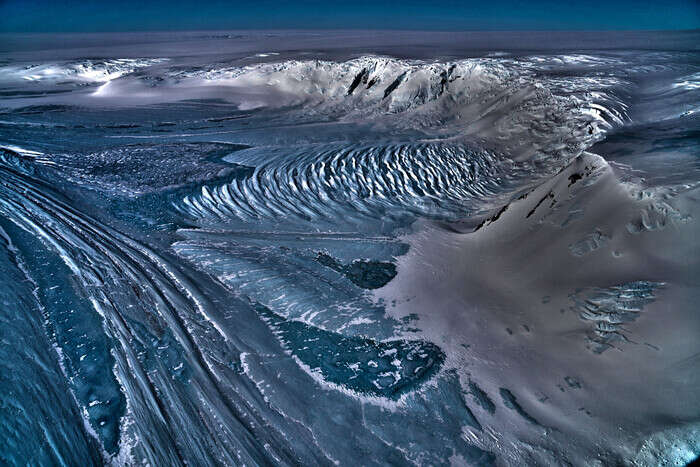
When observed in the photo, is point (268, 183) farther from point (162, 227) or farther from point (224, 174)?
point (162, 227)

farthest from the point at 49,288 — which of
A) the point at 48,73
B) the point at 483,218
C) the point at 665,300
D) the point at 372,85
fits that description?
the point at 48,73

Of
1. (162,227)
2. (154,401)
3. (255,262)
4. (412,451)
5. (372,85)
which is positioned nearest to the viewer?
(412,451)

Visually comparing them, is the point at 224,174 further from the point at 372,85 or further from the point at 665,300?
the point at 665,300

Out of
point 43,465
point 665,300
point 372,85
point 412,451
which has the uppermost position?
point 372,85

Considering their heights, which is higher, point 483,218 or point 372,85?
point 372,85

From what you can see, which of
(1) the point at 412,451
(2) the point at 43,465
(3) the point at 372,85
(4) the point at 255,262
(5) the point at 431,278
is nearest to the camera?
(2) the point at 43,465

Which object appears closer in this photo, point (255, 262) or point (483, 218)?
point (255, 262)

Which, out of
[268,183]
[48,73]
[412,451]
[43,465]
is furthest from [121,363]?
[48,73]

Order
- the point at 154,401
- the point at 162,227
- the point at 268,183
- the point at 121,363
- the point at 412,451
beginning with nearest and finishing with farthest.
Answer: the point at 412,451, the point at 154,401, the point at 121,363, the point at 162,227, the point at 268,183

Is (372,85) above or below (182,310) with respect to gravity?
above
